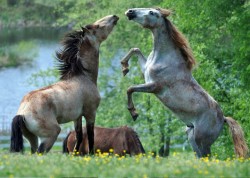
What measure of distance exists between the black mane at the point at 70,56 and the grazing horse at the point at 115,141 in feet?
8.46

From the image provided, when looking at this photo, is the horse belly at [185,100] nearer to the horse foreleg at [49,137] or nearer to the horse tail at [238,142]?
the horse tail at [238,142]

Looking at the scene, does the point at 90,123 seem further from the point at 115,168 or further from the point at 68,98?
the point at 115,168

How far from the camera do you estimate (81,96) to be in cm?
1387

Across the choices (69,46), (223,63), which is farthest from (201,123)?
(223,63)

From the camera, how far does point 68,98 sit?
13562 mm

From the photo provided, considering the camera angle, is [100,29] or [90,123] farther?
[100,29]

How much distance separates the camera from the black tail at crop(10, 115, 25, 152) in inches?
493

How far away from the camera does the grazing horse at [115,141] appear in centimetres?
1670

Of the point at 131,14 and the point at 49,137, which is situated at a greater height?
the point at 131,14

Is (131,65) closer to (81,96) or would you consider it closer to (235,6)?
(235,6)

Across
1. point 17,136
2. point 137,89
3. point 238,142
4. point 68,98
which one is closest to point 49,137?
point 17,136

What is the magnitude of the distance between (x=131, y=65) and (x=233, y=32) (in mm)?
14680

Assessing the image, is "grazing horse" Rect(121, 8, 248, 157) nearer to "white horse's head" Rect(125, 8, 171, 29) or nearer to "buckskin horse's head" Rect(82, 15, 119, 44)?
"white horse's head" Rect(125, 8, 171, 29)

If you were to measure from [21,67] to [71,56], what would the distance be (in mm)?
48716
